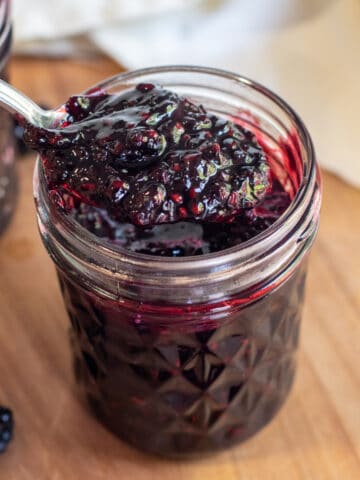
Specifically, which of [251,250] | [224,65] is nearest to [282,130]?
[251,250]

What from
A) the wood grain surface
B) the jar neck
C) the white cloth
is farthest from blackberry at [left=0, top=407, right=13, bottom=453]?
the white cloth

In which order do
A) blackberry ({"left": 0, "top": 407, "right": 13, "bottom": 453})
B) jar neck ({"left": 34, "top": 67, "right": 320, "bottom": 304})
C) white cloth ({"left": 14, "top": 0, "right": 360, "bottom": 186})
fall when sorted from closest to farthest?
jar neck ({"left": 34, "top": 67, "right": 320, "bottom": 304}) < blackberry ({"left": 0, "top": 407, "right": 13, "bottom": 453}) < white cloth ({"left": 14, "top": 0, "right": 360, "bottom": 186})

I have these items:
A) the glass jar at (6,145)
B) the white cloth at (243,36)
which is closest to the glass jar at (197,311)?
the glass jar at (6,145)

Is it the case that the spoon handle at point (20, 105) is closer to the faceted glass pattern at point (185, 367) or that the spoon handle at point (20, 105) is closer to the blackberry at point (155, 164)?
the blackberry at point (155, 164)

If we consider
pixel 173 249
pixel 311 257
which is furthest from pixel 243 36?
pixel 173 249

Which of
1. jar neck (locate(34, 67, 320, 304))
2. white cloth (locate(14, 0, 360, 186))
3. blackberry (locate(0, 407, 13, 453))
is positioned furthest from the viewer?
white cloth (locate(14, 0, 360, 186))

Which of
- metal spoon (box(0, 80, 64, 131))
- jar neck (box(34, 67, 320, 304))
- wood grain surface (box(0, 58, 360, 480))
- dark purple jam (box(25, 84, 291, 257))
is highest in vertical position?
metal spoon (box(0, 80, 64, 131))

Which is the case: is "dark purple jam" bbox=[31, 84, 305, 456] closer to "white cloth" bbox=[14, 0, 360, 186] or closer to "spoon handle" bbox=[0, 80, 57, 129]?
"spoon handle" bbox=[0, 80, 57, 129]
